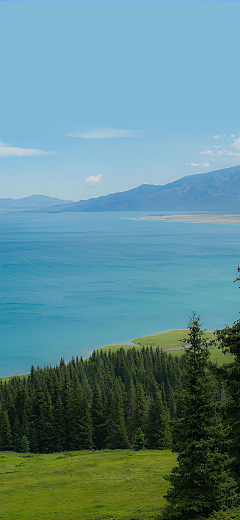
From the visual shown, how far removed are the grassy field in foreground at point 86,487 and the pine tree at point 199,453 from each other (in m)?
9.64

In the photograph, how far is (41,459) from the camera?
164 ft

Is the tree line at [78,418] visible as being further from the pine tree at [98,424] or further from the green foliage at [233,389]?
the green foliage at [233,389]

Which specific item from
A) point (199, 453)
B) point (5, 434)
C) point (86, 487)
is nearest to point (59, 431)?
point (5, 434)

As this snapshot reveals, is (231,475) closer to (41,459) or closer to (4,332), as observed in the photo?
(41,459)

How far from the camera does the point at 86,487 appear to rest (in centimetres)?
3278

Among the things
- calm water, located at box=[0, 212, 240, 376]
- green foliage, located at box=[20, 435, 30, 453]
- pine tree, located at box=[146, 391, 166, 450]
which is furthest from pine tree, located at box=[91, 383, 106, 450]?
calm water, located at box=[0, 212, 240, 376]

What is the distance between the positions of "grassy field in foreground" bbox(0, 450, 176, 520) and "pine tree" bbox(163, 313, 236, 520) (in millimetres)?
9637

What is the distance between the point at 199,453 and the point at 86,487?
21.8m

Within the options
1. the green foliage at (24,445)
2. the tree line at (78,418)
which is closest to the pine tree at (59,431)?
the tree line at (78,418)

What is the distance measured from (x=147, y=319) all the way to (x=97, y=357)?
4120 cm

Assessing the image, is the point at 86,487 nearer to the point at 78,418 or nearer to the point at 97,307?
the point at 78,418

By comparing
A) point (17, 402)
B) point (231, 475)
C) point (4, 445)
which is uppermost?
point (231, 475)

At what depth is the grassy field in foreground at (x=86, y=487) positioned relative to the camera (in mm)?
25969

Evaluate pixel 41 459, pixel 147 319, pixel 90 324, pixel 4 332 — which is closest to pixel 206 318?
pixel 147 319
